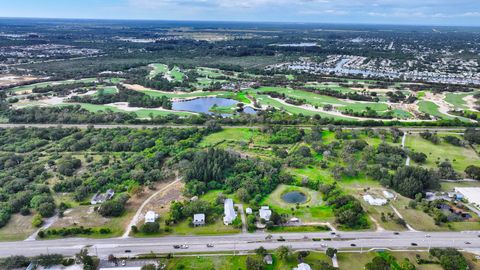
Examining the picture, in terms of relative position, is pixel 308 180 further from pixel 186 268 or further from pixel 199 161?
pixel 186 268

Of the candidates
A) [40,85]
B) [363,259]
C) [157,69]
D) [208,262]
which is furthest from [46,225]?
[157,69]

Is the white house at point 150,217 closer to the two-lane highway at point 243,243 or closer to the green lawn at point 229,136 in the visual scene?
the two-lane highway at point 243,243

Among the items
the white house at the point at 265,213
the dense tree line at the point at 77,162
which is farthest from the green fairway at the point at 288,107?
the white house at the point at 265,213

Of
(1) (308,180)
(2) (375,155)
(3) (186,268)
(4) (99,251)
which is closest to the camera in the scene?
(3) (186,268)

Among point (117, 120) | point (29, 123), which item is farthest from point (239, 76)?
point (29, 123)

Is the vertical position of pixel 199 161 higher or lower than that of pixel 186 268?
higher

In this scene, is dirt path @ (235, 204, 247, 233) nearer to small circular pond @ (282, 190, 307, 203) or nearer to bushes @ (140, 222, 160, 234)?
small circular pond @ (282, 190, 307, 203)
